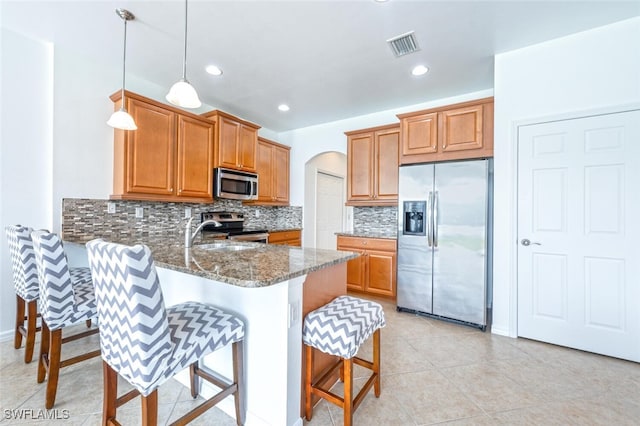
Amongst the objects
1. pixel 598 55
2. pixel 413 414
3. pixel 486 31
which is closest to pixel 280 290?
pixel 413 414

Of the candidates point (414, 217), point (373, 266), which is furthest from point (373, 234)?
point (414, 217)

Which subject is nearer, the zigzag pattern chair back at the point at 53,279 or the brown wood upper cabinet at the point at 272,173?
the zigzag pattern chair back at the point at 53,279

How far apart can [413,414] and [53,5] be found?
12.2 ft

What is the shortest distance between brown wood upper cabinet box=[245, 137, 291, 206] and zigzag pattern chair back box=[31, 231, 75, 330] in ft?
9.55

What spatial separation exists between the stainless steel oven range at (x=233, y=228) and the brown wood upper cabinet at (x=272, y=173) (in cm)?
45

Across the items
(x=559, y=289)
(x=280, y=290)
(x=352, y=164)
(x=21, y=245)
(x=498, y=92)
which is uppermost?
(x=498, y=92)

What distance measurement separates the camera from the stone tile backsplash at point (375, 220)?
13.6 ft

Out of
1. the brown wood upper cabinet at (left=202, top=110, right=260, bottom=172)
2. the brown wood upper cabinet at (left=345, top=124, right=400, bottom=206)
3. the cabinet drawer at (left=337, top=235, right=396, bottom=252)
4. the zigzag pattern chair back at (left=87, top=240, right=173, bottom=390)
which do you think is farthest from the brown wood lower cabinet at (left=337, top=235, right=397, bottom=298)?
the zigzag pattern chair back at (left=87, top=240, right=173, bottom=390)

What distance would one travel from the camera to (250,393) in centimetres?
146

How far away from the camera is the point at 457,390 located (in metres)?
1.81

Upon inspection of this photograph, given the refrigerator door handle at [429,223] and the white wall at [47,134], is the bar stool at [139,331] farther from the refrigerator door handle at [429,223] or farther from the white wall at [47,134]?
the refrigerator door handle at [429,223]

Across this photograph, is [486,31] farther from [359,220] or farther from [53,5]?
[53,5]

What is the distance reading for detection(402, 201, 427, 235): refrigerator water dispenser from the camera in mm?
3090

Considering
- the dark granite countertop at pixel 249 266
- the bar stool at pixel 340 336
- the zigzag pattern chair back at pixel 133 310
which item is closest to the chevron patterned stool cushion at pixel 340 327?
the bar stool at pixel 340 336
